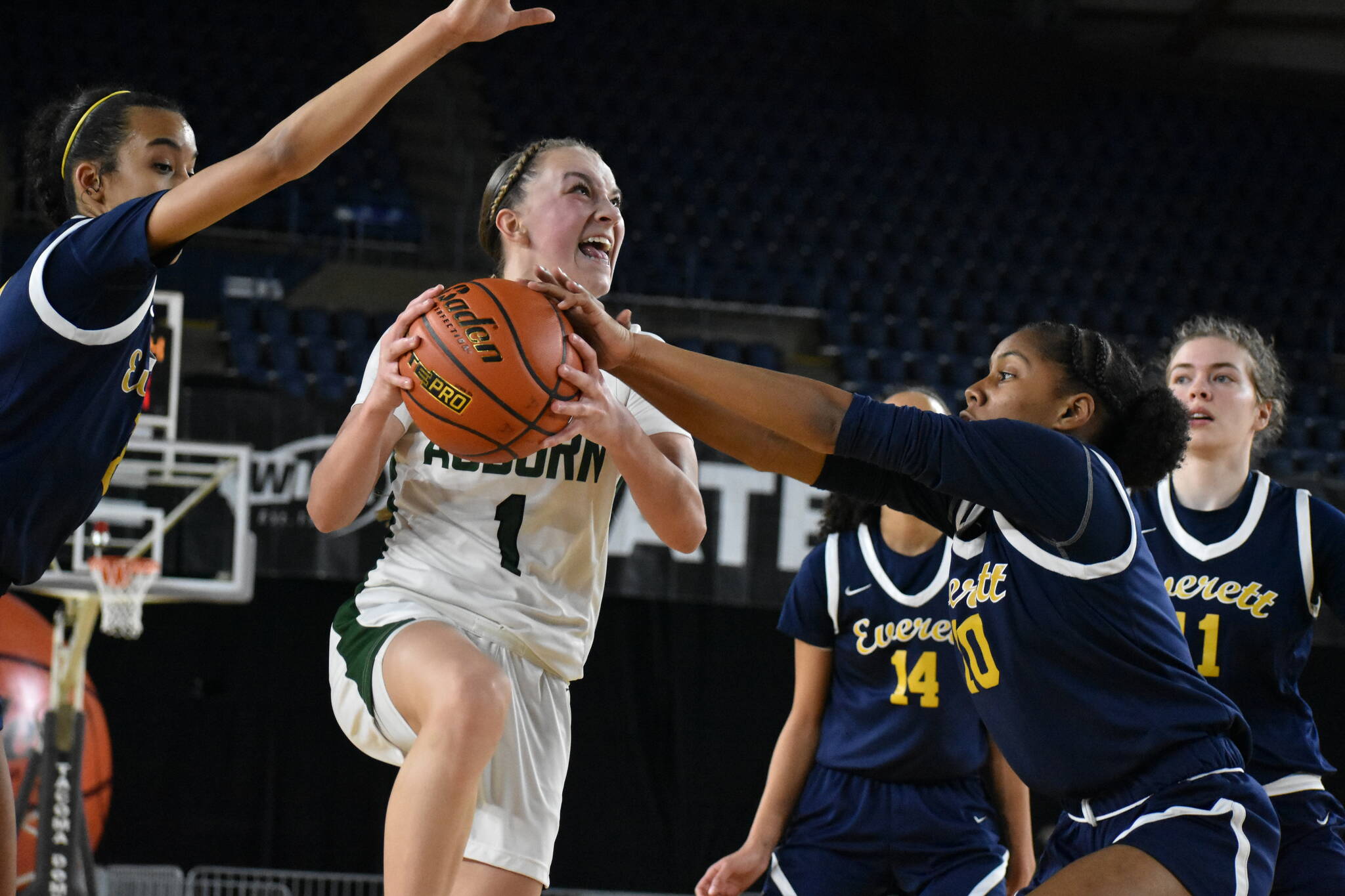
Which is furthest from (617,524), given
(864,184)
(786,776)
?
(864,184)

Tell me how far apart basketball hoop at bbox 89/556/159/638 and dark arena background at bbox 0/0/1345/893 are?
1.00 feet

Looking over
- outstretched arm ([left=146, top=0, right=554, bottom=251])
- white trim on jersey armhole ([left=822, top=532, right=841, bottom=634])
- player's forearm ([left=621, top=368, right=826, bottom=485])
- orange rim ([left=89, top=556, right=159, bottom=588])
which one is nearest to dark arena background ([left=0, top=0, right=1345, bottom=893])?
orange rim ([left=89, top=556, right=159, bottom=588])

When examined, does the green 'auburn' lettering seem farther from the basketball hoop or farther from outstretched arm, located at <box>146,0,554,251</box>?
the basketball hoop

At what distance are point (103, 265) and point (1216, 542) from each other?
2.68m

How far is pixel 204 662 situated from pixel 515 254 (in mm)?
5052

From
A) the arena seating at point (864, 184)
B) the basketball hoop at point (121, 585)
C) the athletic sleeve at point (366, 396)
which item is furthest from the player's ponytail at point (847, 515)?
the arena seating at point (864, 184)

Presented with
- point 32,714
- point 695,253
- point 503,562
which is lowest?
point 32,714

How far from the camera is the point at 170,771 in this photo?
7.15 m

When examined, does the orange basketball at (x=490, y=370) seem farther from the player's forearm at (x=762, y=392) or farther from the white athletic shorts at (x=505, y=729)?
the white athletic shorts at (x=505, y=729)

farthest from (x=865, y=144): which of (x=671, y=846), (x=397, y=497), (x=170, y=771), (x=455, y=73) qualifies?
(x=397, y=497)

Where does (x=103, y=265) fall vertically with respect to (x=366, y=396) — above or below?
above

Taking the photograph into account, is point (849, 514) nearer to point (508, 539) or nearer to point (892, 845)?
point (892, 845)

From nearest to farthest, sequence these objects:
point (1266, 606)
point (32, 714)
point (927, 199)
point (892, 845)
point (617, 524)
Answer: point (1266, 606) → point (892, 845) → point (32, 714) → point (617, 524) → point (927, 199)

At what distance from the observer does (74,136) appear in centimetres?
269
